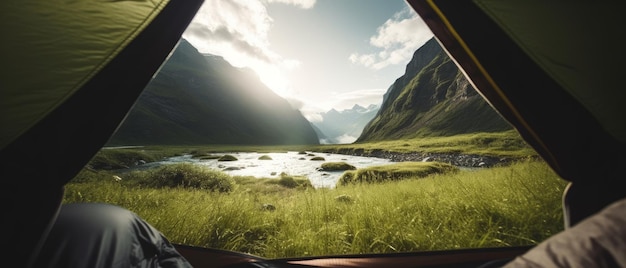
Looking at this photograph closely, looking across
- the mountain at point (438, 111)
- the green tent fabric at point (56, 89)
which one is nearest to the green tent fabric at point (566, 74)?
the green tent fabric at point (56, 89)

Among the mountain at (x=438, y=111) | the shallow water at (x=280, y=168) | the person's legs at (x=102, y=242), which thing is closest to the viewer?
the person's legs at (x=102, y=242)

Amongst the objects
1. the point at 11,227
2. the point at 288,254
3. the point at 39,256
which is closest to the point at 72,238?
the point at 39,256

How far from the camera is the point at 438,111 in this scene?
105625 millimetres

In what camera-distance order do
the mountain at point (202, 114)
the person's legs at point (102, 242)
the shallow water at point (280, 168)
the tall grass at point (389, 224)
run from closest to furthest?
the person's legs at point (102, 242)
the tall grass at point (389, 224)
the shallow water at point (280, 168)
the mountain at point (202, 114)

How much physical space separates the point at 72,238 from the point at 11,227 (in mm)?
417

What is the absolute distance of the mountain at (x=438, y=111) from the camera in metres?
86.8

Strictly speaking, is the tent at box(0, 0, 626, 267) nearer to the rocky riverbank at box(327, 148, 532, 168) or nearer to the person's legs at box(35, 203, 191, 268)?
the person's legs at box(35, 203, 191, 268)

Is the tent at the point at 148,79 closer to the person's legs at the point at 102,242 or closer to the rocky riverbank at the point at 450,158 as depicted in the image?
the person's legs at the point at 102,242

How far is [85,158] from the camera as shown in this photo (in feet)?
6.29

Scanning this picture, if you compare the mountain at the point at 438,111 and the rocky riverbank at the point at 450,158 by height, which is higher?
the rocky riverbank at the point at 450,158

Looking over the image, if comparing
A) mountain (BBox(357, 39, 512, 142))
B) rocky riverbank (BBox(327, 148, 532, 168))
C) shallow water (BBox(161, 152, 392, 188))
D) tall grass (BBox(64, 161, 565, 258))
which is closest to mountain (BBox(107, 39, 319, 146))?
shallow water (BBox(161, 152, 392, 188))

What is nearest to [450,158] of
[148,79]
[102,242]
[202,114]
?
[148,79]

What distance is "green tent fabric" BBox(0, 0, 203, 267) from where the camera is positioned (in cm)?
163

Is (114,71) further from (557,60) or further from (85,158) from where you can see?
(557,60)
